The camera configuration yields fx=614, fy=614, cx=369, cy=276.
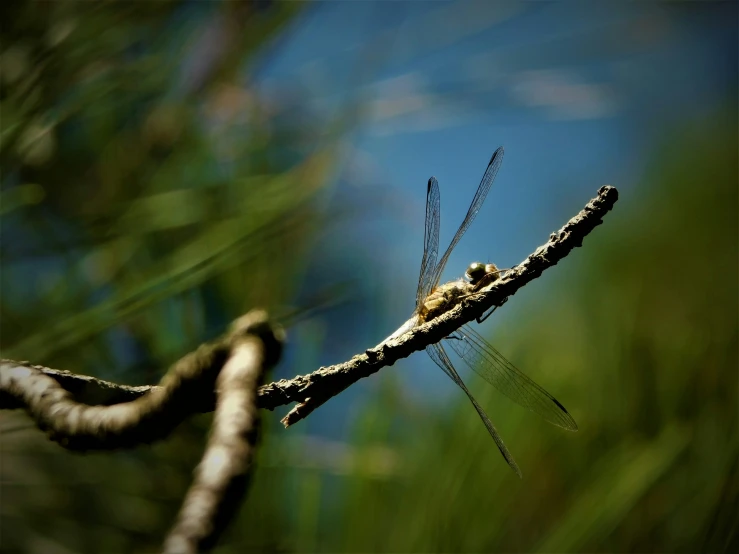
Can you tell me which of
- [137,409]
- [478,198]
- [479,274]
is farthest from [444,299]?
[137,409]

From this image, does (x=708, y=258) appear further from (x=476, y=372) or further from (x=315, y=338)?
(x=315, y=338)

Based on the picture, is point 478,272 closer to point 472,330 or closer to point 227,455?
point 472,330

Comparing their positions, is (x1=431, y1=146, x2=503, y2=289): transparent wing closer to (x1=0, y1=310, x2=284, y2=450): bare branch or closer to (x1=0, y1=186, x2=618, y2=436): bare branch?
(x1=0, y1=186, x2=618, y2=436): bare branch

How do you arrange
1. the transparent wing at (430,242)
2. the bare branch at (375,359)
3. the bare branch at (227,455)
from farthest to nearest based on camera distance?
the transparent wing at (430,242)
the bare branch at (375,359)
the bare branch at (227,455)

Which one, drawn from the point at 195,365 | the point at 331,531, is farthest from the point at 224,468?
the point at 331,531

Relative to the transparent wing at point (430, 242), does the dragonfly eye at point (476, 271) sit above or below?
below

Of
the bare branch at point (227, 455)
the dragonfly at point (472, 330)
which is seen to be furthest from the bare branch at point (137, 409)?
the dragonfly at point (472, 330)

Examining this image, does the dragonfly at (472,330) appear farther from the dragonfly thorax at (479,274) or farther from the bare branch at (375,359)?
the bare branch at (375,359)
